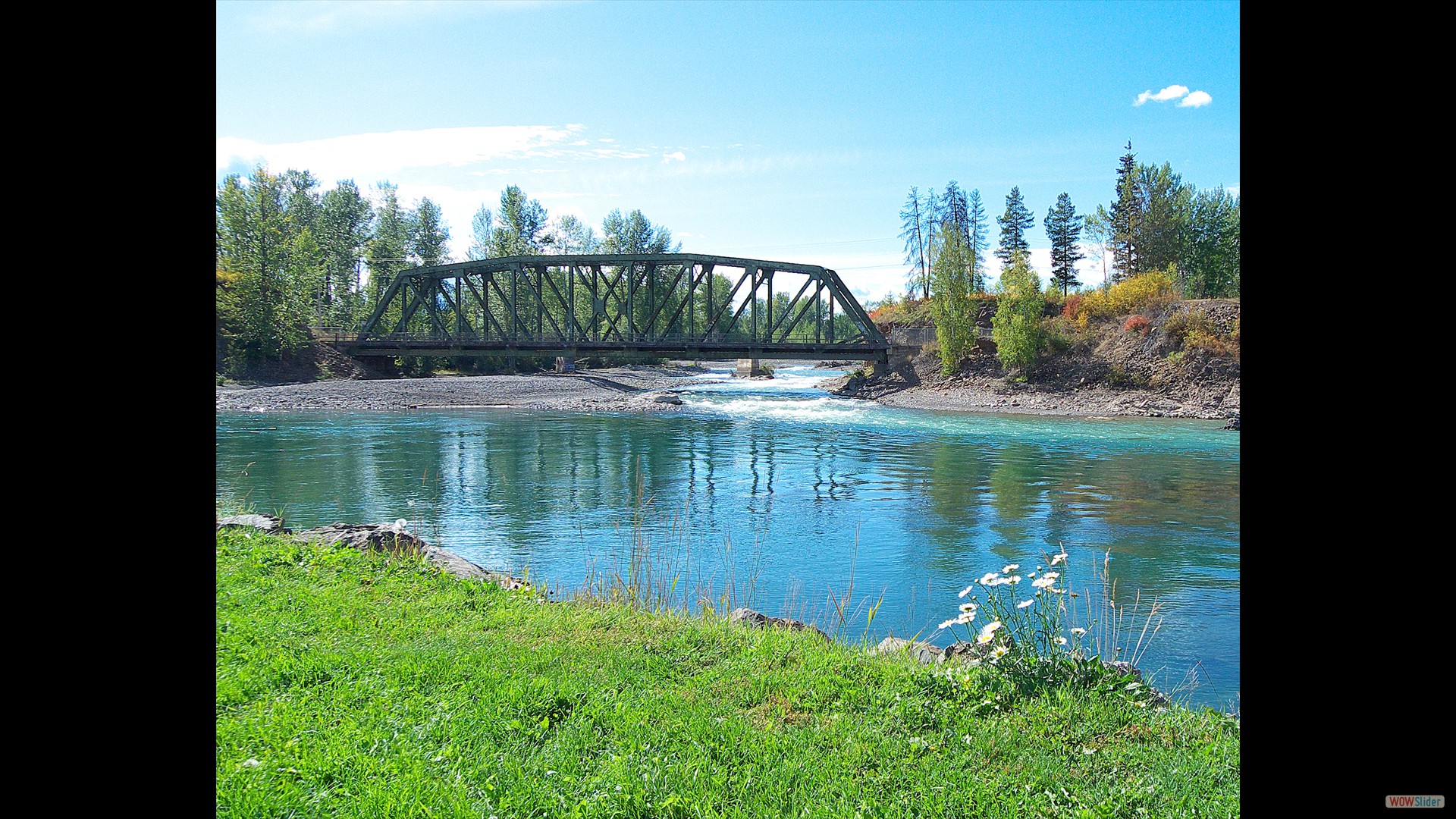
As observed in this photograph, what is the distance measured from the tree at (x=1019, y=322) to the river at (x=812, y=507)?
1417cm

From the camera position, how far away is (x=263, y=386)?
146 ft

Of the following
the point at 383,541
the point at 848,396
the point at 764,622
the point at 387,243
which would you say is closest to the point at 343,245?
the point at 387,243

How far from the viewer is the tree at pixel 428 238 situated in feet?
255

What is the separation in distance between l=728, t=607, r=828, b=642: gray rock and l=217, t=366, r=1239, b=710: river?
355mm

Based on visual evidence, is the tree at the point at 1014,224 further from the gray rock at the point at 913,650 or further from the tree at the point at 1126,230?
the gray rock at the point at 913,650

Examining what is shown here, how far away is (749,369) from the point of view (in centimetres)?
8462

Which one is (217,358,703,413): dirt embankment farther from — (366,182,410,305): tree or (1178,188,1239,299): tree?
(1178,188,1239,299): tree

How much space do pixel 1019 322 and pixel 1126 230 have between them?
24.4 m

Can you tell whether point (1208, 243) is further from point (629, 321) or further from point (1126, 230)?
point (629, 321)

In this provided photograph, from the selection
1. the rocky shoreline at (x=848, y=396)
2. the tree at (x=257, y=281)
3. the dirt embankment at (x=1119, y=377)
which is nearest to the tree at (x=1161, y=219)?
the dirt embankment at (x=1119, y=377)
